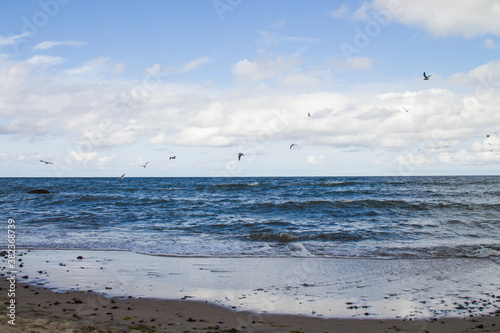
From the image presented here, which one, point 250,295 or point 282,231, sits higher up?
point 250,295

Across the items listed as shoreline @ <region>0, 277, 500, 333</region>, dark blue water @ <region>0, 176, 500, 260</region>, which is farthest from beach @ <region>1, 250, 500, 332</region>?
dark blue water @ <region>0, 176, 500, 260</region>

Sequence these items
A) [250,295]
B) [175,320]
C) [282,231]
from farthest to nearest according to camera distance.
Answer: [282,231] → [250,295] → [175,320]

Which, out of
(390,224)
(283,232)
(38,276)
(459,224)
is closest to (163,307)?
(38,276)

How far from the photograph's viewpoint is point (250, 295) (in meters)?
8.31

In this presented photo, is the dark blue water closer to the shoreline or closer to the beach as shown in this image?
the beach

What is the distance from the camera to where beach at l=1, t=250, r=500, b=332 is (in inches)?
256

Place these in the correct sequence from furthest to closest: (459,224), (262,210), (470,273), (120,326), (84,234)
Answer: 1. (262,210)
2. (459,224)
3. (84,234)
4. (470,273)
5. (120,326)

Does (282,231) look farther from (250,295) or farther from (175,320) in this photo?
(175,320)

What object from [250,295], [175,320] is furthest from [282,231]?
[175,320]

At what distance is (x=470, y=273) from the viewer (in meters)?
10.5

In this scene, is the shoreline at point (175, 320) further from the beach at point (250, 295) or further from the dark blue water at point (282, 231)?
the dark blue water at point (282, 231)

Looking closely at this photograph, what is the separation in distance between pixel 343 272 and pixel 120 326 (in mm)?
6355

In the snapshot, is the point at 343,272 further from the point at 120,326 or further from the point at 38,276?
the point at 38,276

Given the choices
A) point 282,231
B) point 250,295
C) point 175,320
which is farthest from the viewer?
point 282,231
